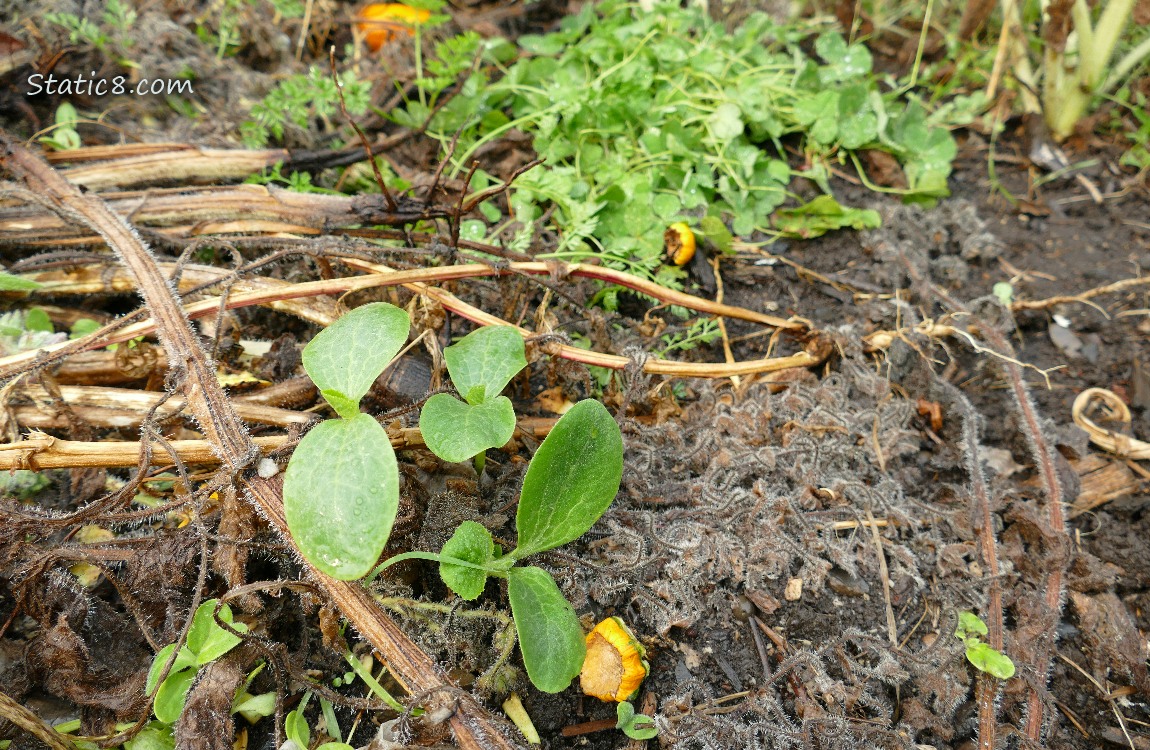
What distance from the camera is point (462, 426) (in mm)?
1291

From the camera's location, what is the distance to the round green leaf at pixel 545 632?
1.18 meters

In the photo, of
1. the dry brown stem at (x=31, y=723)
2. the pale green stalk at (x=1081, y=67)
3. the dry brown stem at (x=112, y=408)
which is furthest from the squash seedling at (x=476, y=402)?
the pale green stalk at (x=1081, y=67)

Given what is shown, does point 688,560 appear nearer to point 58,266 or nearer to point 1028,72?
point 58,266

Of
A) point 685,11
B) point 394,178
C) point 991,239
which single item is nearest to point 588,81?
point 685,11

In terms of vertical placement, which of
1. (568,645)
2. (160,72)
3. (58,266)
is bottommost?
(568,645)

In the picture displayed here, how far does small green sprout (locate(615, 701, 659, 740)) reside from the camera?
1.39 metres

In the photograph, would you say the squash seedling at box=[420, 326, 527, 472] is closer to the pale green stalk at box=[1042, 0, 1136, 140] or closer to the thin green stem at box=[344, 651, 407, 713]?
the thin green stem at box=[344, 651, 407, 713]

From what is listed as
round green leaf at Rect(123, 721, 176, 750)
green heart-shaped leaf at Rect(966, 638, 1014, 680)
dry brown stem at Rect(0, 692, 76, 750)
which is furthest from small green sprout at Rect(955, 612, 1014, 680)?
dry brown stem at Rect(0, 692, 76, 750)

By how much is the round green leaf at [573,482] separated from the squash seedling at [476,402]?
0.11 metres

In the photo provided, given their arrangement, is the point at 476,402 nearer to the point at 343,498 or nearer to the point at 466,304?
the point at 343,498

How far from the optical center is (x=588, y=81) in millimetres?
2564

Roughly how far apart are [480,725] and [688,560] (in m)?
0.61

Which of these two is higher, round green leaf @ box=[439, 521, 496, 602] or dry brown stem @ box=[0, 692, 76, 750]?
round green leaf @ box=[439, 521, 496, 602]

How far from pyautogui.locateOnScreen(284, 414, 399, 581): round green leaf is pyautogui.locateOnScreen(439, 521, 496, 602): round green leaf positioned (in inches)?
8.9
